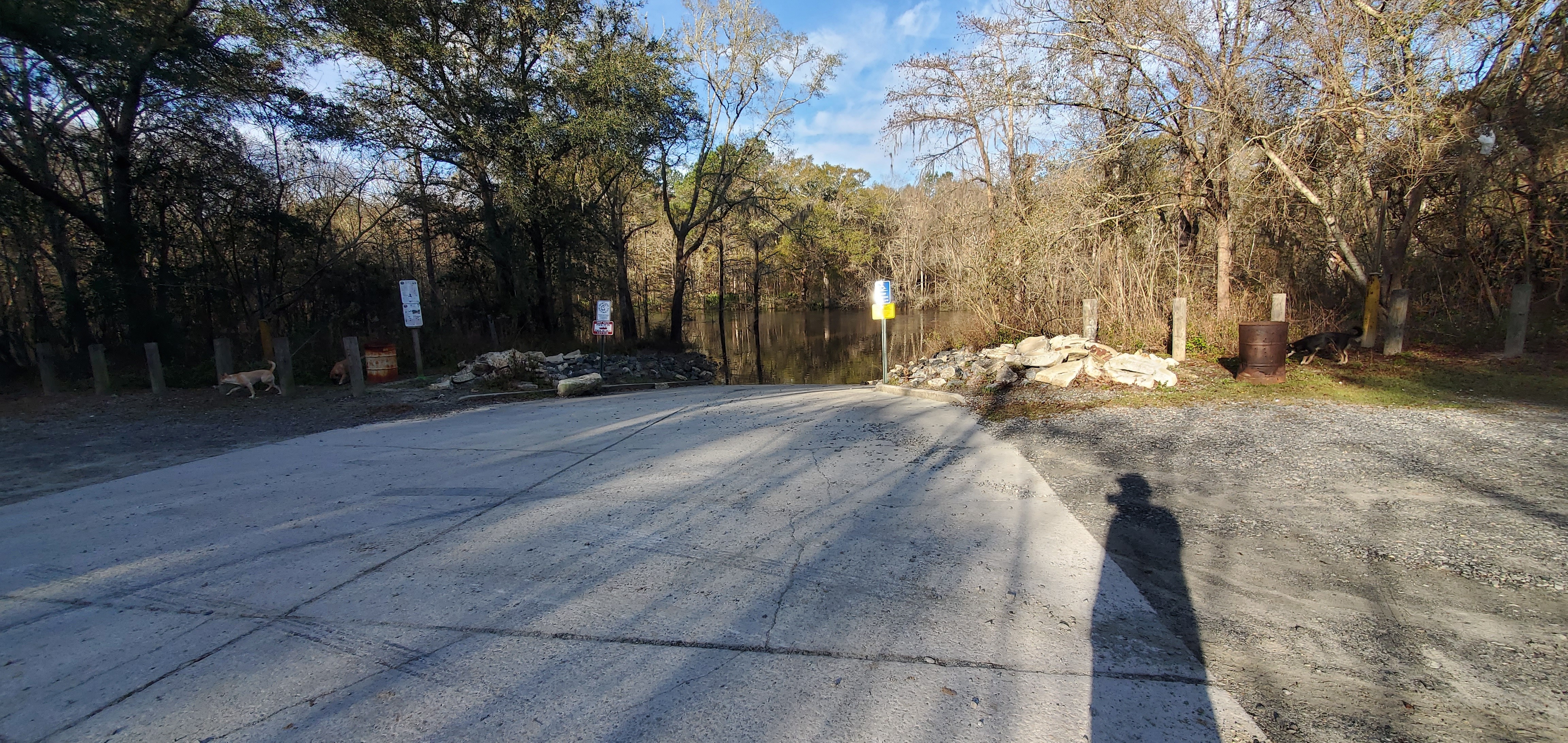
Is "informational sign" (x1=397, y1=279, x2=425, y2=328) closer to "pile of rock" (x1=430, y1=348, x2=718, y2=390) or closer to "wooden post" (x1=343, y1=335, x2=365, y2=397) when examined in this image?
"pile of rock" (x1=430, y1=348, x2=718, y2=390)

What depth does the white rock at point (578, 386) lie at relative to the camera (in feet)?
41.6

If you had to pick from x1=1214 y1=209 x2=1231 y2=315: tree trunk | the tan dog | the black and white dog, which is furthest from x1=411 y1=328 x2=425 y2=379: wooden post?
x1=1214 y1=209 x2=1231 y2=315: tree trunk

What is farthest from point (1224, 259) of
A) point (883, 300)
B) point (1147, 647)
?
point (1147, 647)

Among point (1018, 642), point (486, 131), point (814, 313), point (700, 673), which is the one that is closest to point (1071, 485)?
point (1018, 642)

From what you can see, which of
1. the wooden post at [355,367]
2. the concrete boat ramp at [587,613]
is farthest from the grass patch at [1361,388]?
the wooden post at [355,367]

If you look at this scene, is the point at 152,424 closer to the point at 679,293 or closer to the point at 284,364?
the point at 284,364

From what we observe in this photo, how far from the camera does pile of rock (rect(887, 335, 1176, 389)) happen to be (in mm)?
9531

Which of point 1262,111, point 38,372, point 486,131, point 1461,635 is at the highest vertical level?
point 486,131

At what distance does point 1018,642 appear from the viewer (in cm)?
281

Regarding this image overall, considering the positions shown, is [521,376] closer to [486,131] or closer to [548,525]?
[486,131]

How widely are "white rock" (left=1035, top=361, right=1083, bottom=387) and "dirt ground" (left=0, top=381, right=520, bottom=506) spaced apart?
10.1 m

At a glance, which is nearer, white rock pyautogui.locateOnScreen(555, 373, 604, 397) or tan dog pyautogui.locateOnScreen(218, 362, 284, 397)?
tan dog pyautogui.locateOnScreen(218, 362, 284, 397)

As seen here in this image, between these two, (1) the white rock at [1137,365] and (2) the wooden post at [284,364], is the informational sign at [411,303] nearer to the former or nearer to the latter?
(2) the wooden post at [284,364]

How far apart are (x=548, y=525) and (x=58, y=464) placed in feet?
22.6
